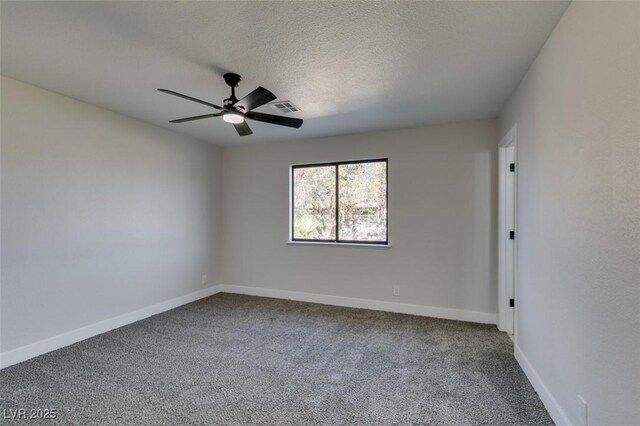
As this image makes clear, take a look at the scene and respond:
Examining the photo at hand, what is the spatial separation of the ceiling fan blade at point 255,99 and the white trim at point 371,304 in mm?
3022

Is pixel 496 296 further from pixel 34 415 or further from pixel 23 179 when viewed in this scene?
pixel 23 179

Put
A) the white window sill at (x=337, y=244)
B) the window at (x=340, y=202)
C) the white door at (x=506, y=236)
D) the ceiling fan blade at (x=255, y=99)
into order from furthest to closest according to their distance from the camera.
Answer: the window at (x=340, y=202) → the white window sill at (x=337, y=244) → the white door at (x=506, y=236) → the ceiling fan blade at (x=255, y=99)

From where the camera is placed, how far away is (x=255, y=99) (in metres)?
2.38

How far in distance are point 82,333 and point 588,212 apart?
438cm

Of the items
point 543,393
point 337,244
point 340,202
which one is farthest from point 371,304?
point 543,393

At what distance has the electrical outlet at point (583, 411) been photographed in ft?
5.09

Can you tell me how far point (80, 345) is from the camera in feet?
Answer: 10.1

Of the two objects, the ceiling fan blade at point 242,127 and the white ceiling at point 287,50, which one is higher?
the white ceiling at point 287,50

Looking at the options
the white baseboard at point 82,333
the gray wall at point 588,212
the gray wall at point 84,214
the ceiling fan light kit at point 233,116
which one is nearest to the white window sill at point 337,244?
the gray wall at point 84,214

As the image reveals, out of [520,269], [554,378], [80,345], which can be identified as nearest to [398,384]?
[554,378]

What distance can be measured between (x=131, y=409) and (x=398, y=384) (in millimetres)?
1925

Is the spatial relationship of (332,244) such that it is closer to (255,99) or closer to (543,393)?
(255,99)

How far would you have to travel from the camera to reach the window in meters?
4.36

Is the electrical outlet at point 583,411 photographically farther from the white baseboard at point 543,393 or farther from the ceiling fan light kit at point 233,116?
the ceiling fan light kit at point 233,116
